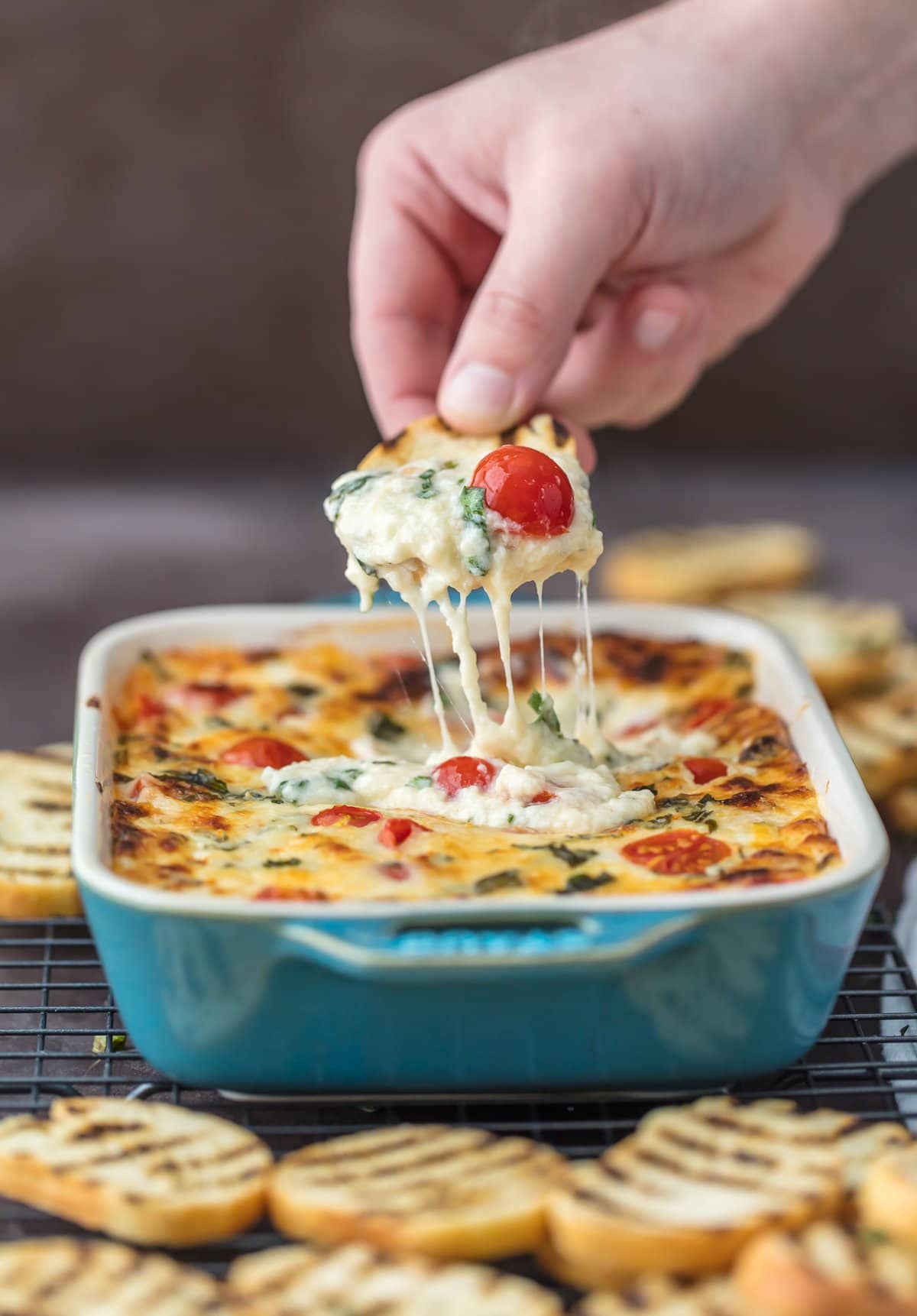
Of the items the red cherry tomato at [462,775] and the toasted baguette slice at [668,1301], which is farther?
the red cherry tomato at [462,775]

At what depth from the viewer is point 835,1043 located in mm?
3137

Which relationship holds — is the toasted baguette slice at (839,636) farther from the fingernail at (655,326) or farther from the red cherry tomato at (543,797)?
the red cherry tomato at (543,797)

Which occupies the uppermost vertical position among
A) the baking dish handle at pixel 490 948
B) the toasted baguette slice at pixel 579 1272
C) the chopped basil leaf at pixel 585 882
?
the baking dish handle at pixel 490 948

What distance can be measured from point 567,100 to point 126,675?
1.86 m

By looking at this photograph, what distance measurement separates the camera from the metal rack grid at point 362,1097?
2.83 meters

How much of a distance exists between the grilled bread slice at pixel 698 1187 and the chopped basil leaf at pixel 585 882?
0.40 meters

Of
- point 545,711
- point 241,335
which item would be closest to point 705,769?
point 545,711

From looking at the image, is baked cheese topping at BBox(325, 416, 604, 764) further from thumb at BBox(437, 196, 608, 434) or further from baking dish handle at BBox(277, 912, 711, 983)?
baking dish handle at BBox(277, 912, 711, 983)

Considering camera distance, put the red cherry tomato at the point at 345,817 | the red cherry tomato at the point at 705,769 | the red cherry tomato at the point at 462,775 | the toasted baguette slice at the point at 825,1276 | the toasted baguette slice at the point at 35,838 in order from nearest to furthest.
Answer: the toasted baguette slice at the point at 825,1276, the red cherry tomato at the point at 345,817, the red cherry tomato at the point at 462,775, the red cherry tomato at the point at 705,769, the toasted baguette slice at the point at 35,838

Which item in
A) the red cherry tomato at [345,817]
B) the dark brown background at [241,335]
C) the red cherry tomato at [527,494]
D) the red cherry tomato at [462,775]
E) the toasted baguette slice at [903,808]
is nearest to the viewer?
the red cherry tomato at [345,817]

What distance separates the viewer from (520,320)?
156 inches

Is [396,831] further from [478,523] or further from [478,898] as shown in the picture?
[478,523]

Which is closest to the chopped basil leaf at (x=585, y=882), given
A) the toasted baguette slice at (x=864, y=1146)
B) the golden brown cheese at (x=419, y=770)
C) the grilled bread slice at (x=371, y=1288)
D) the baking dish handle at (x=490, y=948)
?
the golden brown cheese at (x=419, y=770)

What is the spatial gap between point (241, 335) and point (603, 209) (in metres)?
4.12
